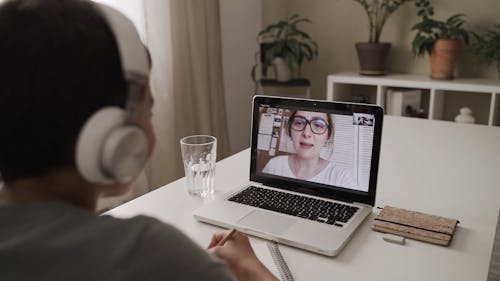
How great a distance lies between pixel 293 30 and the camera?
9.17 ft

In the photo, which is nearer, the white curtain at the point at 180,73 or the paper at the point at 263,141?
the paper at the point at 263,141

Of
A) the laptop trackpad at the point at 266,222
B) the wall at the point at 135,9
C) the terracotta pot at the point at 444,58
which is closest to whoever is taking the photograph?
the laptop trackpad at the point at 266,222

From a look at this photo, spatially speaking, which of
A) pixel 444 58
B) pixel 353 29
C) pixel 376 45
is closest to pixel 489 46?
pixel 444 58

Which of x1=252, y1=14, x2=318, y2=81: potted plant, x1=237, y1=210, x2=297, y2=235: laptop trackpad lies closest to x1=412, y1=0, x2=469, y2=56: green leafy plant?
x1=252, y1=14, x2=318, y2=81: potted plant

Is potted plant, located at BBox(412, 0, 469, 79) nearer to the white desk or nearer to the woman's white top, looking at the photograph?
the white desk

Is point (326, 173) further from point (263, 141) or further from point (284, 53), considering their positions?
point (284, 53)

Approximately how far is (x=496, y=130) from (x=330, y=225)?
3.39 ft

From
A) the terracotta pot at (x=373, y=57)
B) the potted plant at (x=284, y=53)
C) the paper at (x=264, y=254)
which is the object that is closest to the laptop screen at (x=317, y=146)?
the paper at (x=264, y=254)

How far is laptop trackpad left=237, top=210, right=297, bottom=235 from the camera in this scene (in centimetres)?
90

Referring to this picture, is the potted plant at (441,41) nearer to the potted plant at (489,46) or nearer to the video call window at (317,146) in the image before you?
the potted plant at (489,46)

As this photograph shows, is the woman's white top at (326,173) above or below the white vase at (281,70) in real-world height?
below

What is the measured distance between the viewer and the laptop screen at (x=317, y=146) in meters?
0.98

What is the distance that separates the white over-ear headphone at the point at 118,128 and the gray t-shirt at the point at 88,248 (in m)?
0.05

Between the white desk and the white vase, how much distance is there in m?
1.17
